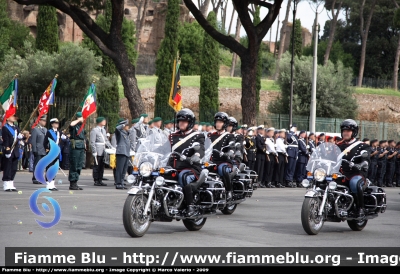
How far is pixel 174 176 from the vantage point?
39.0ft

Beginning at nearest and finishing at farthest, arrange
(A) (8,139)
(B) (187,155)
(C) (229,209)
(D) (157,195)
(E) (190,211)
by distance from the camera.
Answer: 1. (D) (157,195)
2. (E) (190,211)
3. (B) (187,155)
4. (C) (229,209)
5. (A) (8,139)

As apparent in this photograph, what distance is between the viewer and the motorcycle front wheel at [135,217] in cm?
1071

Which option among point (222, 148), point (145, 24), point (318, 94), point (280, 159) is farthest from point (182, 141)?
point (145, 24)

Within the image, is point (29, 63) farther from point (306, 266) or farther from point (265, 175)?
point (306, 266)

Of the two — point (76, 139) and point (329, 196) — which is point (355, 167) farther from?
point (76, 139)

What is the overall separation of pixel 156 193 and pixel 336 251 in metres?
2.85

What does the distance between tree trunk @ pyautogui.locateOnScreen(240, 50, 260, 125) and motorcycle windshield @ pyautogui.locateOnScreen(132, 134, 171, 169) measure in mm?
17696

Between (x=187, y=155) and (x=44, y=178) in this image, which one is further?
(x=187, y=155)

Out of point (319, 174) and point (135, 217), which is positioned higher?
point (319, 174)

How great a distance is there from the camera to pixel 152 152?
38.2 ft

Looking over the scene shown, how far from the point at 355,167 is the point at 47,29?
30.8 m

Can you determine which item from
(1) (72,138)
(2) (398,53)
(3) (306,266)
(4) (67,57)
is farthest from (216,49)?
(3) (306,266)

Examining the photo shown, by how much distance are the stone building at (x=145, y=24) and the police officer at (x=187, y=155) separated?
58.9 m

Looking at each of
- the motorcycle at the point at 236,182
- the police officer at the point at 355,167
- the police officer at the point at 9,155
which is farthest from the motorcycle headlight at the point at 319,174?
the police officer at the point at 9,155
